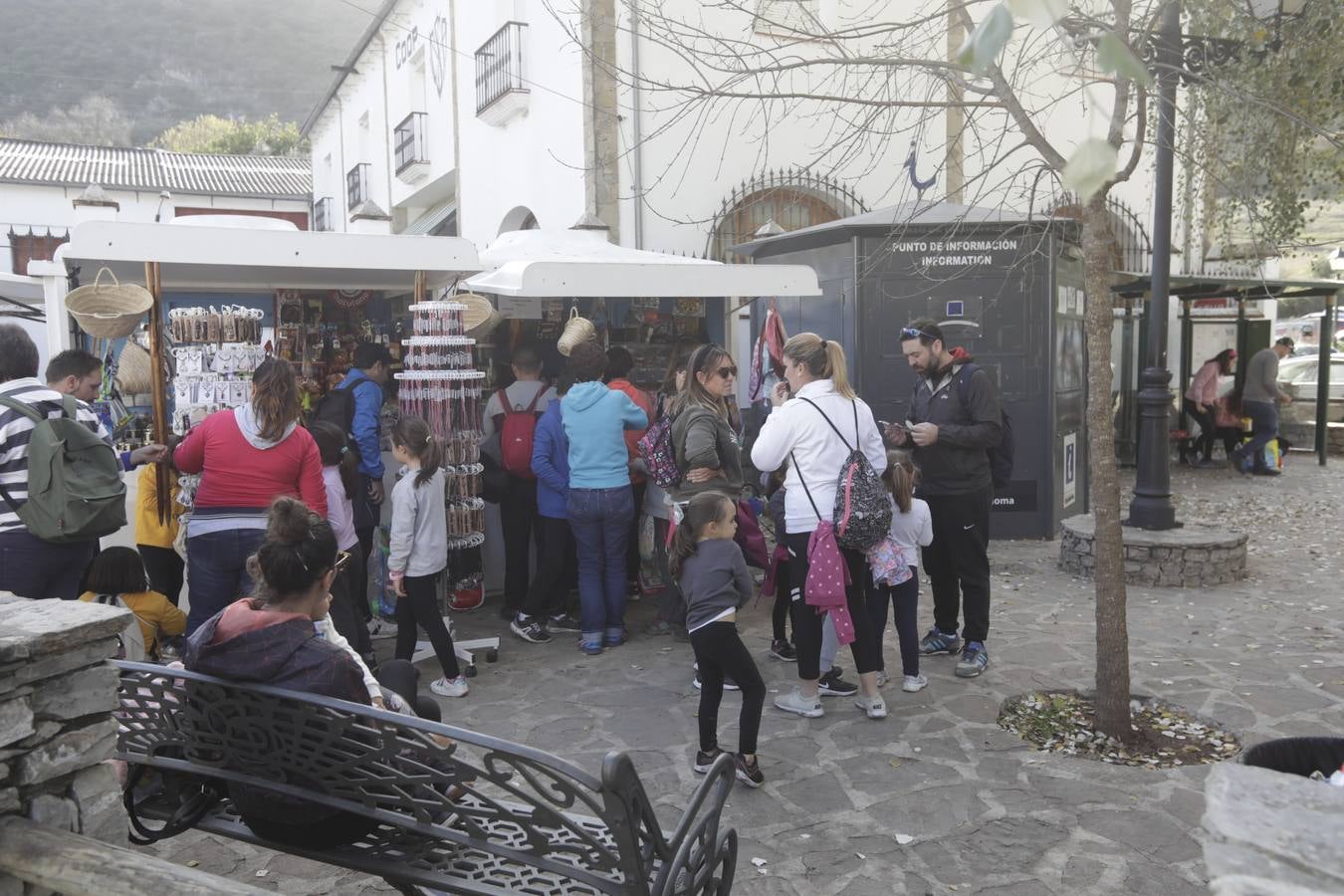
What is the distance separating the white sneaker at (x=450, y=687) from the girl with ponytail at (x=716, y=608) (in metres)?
1.63

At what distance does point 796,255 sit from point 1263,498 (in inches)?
239

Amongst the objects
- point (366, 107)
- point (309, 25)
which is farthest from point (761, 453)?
point (309, 25)

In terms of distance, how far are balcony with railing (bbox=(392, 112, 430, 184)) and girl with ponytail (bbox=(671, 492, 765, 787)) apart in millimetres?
14849

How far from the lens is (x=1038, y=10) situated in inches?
56.3

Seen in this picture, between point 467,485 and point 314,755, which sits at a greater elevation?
point 467,485

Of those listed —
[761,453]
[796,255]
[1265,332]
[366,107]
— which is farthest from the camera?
[366,107]

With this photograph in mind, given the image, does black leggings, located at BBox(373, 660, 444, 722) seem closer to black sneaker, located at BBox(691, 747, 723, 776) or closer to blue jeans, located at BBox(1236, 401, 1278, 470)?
black sneaker, located at BBox(691, 747, 723, 776)

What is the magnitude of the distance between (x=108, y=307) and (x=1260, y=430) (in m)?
13.2

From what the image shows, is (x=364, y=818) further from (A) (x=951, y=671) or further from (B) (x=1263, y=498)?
(B) (x=1263, y=498)

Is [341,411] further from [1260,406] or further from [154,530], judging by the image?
[1260,406]

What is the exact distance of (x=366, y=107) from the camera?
21922 millimetres

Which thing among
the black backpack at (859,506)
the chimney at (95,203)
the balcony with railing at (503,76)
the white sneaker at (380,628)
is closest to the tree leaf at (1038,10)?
the black backpack at (859,506)

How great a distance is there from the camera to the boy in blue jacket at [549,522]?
6.19 m

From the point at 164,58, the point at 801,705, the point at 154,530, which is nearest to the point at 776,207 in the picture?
the point at 801,705
